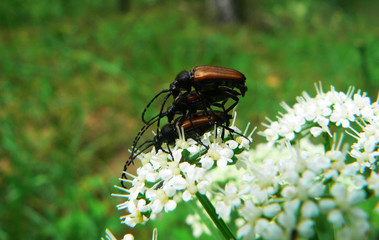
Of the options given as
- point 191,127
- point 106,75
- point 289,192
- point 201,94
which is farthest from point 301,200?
point 106,75

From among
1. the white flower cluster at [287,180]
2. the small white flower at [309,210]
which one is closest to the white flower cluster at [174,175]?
the white flower cluster at [287,180]

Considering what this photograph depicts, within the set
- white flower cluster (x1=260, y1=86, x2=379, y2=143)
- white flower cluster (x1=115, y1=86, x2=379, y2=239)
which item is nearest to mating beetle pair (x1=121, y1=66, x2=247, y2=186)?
white flower cluster (x1=115, y1=86, x2=379, y2=239)

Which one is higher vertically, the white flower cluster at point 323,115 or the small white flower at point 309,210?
the white flower cluster at point 323,115

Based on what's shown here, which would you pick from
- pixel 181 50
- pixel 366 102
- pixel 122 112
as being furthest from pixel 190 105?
pixel 181 50

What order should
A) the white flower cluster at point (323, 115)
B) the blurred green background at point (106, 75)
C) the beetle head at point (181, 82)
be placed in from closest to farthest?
the white flower cluster at point (323, 115), the beetle head at point (181, 82), the blurred green background at point (106, 75)

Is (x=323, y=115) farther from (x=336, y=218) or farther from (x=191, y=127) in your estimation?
(x=336, y=218)

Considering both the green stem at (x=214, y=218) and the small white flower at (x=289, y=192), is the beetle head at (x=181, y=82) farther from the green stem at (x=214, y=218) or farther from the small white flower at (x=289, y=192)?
the small white flower at (x=289, y=192)

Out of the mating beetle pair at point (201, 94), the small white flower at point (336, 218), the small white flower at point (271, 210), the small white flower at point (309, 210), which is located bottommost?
the small white flower at point (336, 218)
